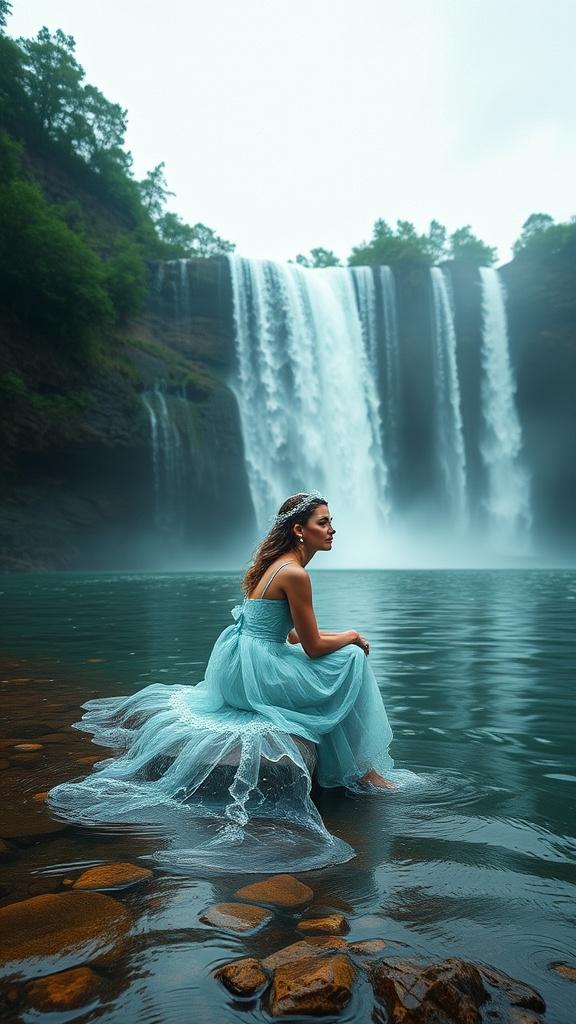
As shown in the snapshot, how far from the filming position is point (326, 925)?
1.99 metres

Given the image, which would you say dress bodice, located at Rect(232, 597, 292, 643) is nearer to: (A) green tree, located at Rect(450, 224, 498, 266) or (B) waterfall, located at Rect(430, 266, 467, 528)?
(B) waterfall, located at Rect(430, 266, 467, 528)

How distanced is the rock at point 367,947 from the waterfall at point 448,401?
129ft

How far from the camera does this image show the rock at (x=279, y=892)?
7.07 ft

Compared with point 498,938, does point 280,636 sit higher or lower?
higher

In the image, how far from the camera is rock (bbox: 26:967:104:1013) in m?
1.58

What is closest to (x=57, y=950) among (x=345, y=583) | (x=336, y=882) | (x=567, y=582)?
(x=336, y=882)

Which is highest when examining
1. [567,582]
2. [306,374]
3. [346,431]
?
[306,374]

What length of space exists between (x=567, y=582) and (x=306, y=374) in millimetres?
18712

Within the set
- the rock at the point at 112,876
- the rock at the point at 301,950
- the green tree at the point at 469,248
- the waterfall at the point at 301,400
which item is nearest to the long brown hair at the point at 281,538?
the rock at the point at 112,876

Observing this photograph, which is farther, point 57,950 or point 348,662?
point 348,662

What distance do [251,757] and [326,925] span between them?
1.10 meters

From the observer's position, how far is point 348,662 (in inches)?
139

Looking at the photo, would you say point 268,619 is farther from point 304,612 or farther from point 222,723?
point 222,723

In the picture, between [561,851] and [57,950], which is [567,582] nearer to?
[561,851]
